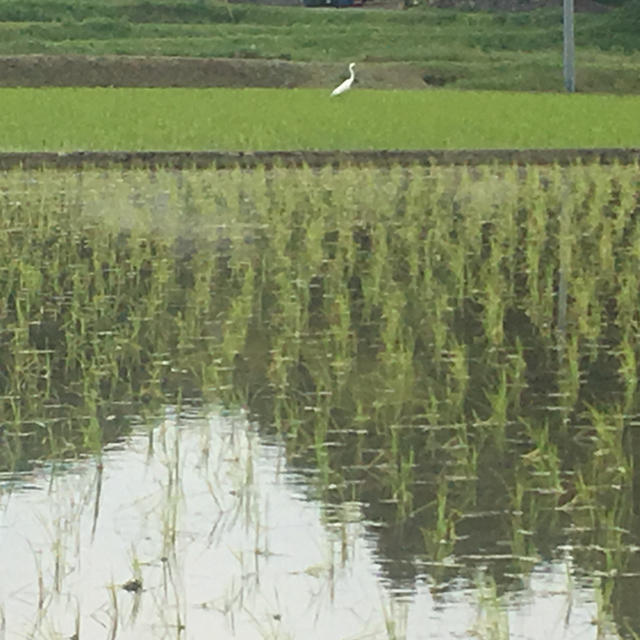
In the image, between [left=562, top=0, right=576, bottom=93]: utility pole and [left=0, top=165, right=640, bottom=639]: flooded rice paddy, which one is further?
[left=562, top=0, right=576, bottom=93]: utility pole

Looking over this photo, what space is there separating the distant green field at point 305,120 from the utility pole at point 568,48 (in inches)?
63.8

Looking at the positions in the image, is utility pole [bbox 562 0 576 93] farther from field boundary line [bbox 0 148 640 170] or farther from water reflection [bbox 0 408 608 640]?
water reflection [bbox 0 408 608 640]

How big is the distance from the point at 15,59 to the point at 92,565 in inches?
1031

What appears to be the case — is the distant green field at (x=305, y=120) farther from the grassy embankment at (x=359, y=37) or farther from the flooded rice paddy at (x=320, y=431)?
the flooded rice paddy at (x=320, y=431)

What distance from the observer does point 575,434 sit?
206 inches

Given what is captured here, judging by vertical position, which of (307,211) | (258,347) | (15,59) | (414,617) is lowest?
(414,617)

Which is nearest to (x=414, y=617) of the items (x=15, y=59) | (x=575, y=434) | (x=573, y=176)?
(x=575, y=434)

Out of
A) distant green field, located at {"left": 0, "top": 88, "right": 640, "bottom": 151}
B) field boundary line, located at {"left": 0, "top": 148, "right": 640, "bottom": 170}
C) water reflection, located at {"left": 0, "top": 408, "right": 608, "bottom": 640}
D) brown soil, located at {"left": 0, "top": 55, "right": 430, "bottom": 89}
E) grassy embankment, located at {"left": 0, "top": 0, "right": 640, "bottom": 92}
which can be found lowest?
water reflection, located at {"left": 0, "top": 408, "right": 608, "bottom": 640}

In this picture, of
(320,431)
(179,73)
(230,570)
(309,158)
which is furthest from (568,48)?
(230,570)

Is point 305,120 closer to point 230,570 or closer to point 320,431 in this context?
point 320,431

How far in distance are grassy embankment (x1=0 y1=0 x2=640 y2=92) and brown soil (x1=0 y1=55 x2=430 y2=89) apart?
3.72 feet

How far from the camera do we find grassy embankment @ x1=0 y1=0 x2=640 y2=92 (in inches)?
1194

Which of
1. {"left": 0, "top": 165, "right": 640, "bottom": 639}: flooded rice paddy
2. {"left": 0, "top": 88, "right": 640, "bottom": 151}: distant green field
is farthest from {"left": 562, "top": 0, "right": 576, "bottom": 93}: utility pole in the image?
{"left": 0, "top": 165, "right": 640, "bottom": 639}: flooded rice paddy

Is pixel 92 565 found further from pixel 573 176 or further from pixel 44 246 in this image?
pixel 573 176
